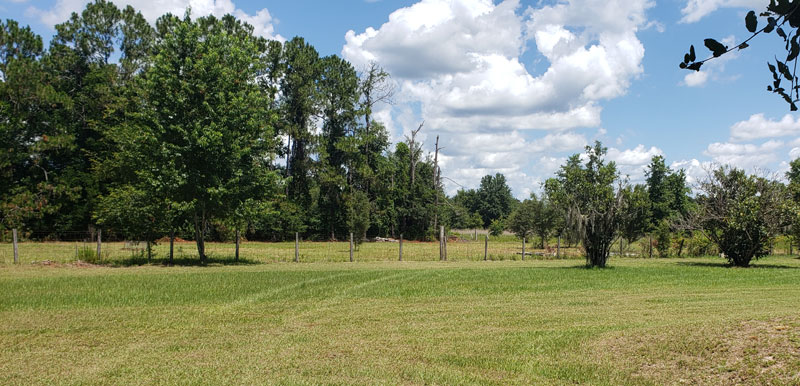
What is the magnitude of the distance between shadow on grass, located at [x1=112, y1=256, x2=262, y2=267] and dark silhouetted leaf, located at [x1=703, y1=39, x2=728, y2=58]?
2216cm

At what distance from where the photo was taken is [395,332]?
866 centimetres

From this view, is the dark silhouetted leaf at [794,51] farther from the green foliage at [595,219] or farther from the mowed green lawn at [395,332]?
the green foliage at [595,219]

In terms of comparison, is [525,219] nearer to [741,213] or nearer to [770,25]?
[741,213]

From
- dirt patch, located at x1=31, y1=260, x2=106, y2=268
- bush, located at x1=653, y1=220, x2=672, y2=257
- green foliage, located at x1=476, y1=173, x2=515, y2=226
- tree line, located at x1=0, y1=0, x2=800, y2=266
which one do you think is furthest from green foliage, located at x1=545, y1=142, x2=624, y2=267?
green foliage, located at x1=476, y1=173, x2=515, y2=226

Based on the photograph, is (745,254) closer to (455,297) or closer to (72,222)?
(455,297)

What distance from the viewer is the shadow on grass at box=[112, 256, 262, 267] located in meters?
22.4

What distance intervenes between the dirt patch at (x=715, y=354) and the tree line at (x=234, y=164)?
50.5 ft

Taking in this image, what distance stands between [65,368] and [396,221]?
52.5 metres

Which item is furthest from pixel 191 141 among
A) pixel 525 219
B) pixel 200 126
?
pixel 525 219

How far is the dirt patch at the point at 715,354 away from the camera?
225 inches

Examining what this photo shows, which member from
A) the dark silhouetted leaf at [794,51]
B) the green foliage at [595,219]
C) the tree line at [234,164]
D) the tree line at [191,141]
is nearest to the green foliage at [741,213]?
the tree line at [234,164]

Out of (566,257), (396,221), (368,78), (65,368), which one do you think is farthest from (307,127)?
(65,368)

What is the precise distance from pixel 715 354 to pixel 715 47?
14.9 ft

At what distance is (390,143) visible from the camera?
60031 millimetres
